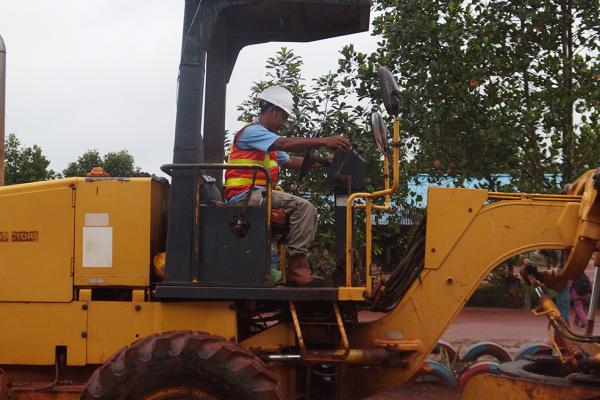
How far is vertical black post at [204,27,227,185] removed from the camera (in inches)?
229

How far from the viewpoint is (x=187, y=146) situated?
17.1 ft

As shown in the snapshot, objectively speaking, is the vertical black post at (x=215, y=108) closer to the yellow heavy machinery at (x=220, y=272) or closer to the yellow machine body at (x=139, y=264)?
the yellow heavy machinery at (x=220, y=272)

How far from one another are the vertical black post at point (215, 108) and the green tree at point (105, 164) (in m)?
11.0

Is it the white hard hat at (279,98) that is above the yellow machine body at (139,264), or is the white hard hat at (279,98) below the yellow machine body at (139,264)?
above

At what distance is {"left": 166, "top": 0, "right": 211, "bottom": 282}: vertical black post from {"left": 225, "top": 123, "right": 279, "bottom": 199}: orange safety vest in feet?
0.90

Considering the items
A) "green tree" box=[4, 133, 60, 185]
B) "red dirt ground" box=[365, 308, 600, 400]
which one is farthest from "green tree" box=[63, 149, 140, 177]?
"red dirt ground" box=[365, 308, 600, 400]

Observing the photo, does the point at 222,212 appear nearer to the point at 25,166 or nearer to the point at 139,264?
the point at 139,264

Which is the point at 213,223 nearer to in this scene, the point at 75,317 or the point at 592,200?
the point at 75,317

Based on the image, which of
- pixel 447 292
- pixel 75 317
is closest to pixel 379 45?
pixel 447 292

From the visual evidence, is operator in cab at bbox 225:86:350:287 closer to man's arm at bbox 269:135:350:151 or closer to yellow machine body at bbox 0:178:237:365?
man's arm at bbox 269:135:350:151

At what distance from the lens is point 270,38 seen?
19.9ft

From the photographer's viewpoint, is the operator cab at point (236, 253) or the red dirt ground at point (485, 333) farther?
the red dirt ground at point (485, 333)

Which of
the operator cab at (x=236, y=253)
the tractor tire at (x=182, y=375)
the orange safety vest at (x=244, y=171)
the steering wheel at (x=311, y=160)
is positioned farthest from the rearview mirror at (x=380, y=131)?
the tractor tire at (x=182, y=375)

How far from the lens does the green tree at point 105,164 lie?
17922 mm
